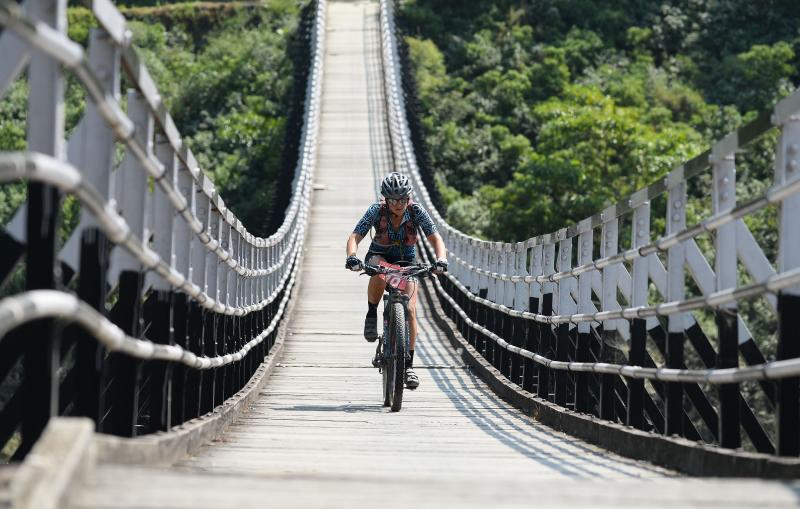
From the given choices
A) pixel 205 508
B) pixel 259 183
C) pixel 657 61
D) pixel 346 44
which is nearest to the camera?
pixel 205 508

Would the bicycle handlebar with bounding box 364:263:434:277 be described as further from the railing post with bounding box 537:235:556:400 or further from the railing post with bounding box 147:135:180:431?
the railing post with bounding box 147:135:180:431

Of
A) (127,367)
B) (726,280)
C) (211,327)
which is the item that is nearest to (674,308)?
(726,280)

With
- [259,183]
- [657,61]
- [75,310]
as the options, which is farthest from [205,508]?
[657,61]

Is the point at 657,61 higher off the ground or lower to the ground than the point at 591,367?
higher

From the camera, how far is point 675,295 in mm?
7133

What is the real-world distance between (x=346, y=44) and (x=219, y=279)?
170 ft

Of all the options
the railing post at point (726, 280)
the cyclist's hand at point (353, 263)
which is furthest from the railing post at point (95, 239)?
the cyclist's hand at point (353, 263)

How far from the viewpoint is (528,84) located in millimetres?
62219

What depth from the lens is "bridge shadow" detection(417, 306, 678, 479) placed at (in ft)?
21.8

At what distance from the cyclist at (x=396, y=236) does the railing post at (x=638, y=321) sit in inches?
106

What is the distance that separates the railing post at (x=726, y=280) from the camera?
6090mm

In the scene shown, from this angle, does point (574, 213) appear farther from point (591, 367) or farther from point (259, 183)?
point (591, 367)

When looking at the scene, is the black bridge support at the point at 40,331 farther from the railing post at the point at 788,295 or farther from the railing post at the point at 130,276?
the railing post at the point at 788,295

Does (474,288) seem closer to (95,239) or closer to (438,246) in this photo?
(438,246)
